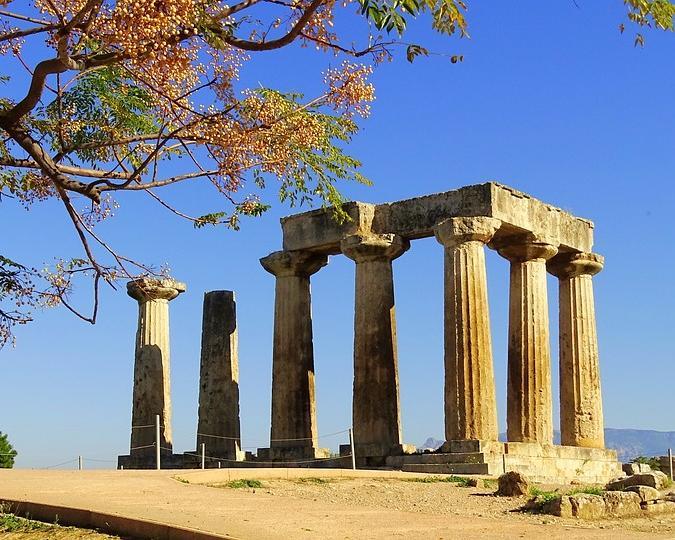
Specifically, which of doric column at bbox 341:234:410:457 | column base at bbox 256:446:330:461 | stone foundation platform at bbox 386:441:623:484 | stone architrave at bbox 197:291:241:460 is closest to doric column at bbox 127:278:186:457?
stone architrave at bbox 197:291:241:460

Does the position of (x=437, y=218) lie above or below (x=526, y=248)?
above

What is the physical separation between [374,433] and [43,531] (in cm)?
1634

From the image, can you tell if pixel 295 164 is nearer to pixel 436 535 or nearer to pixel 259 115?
pixel 259 115

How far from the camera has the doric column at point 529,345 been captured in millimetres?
29094

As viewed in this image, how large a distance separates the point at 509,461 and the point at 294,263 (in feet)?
28.0

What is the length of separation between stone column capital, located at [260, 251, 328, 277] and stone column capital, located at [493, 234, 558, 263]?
493 centimetres

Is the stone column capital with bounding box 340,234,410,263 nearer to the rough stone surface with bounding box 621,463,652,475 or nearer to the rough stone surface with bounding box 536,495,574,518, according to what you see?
the rough stone surface with bounding box 621,463,652,475

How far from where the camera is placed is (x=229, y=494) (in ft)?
52.0

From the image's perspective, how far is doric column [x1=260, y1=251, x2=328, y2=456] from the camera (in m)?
30.7

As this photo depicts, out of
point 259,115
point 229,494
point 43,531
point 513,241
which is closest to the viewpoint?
point 43,531

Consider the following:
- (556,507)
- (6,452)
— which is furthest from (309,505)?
(6,452)

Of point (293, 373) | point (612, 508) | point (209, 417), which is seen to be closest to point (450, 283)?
point (293, 373)

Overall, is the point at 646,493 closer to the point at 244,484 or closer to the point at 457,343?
the point at 244,484

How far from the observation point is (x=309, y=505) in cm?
1460
